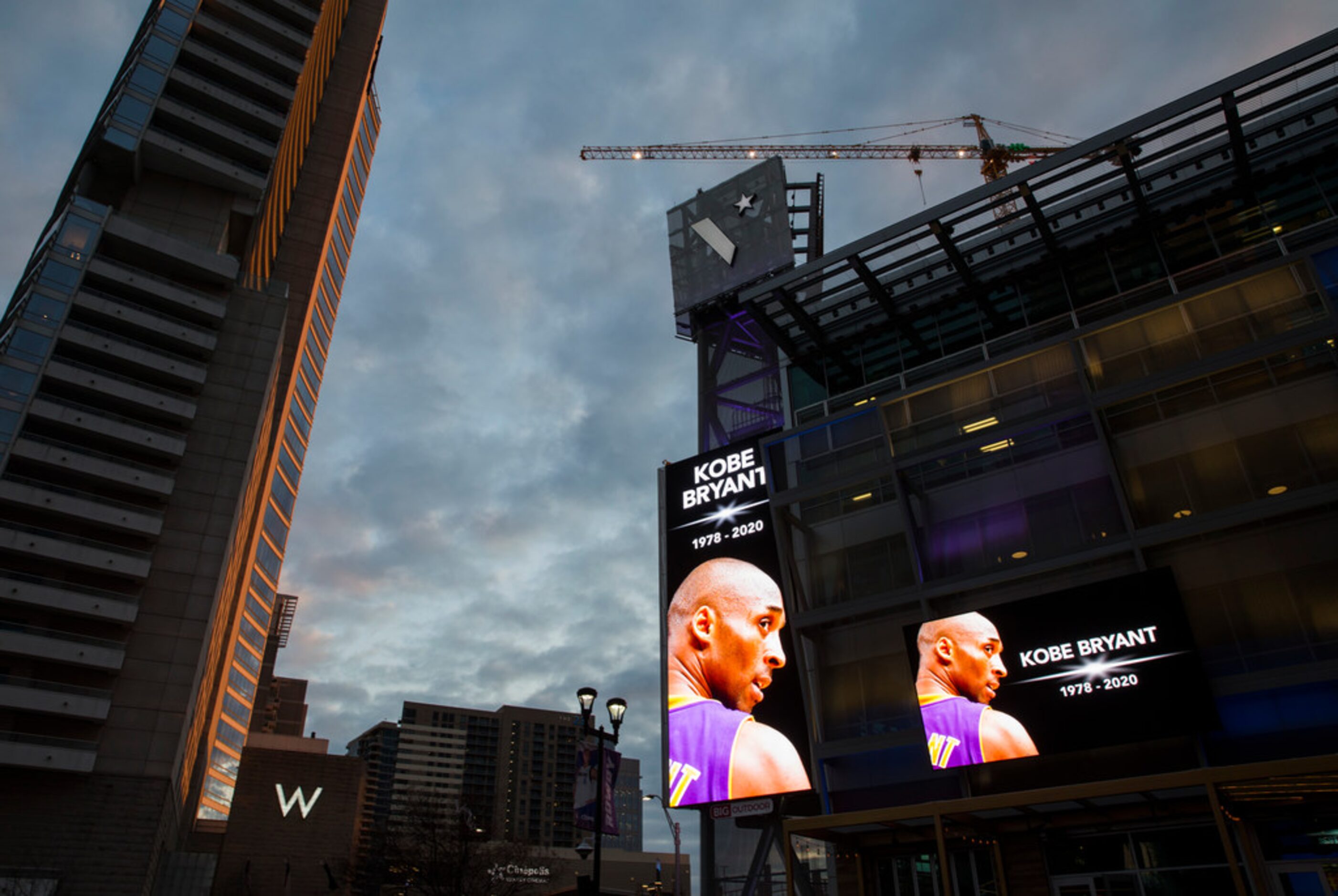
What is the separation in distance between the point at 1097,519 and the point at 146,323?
70.9 meters

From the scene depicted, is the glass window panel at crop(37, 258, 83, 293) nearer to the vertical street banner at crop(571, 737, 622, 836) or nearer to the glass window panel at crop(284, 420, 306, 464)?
the glass window panel at crop(284, 420, 306, 464)

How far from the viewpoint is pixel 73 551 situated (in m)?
58.7

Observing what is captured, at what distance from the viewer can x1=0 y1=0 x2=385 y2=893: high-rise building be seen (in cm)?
5475

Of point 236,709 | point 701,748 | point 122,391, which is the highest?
point 122,391

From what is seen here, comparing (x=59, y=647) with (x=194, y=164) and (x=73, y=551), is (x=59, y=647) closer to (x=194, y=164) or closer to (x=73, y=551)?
(x=73, y=551)

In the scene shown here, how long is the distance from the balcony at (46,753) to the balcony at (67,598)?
8.13 m

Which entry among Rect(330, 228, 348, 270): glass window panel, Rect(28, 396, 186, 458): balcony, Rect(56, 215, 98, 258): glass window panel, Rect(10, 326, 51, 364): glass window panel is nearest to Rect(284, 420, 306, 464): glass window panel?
Rect(330, 228, 348, 270): glass window panel

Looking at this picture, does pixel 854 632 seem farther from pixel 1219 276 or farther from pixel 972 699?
pixel 1219 276

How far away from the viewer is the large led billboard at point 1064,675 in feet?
82.6

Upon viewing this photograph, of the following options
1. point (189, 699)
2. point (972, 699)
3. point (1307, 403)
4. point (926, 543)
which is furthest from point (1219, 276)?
point (189, 699)

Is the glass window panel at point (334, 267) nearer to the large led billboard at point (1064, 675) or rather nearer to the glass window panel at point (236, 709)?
the glass window panel at point (236, 709)

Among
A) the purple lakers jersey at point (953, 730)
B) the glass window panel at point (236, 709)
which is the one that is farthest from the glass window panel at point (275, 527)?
the purple lakers jersey at point (953, 730)

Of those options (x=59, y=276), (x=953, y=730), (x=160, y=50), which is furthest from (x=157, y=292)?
(x=953, y=730)

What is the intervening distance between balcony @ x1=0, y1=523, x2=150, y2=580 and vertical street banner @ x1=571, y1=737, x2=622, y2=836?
2093 inches
